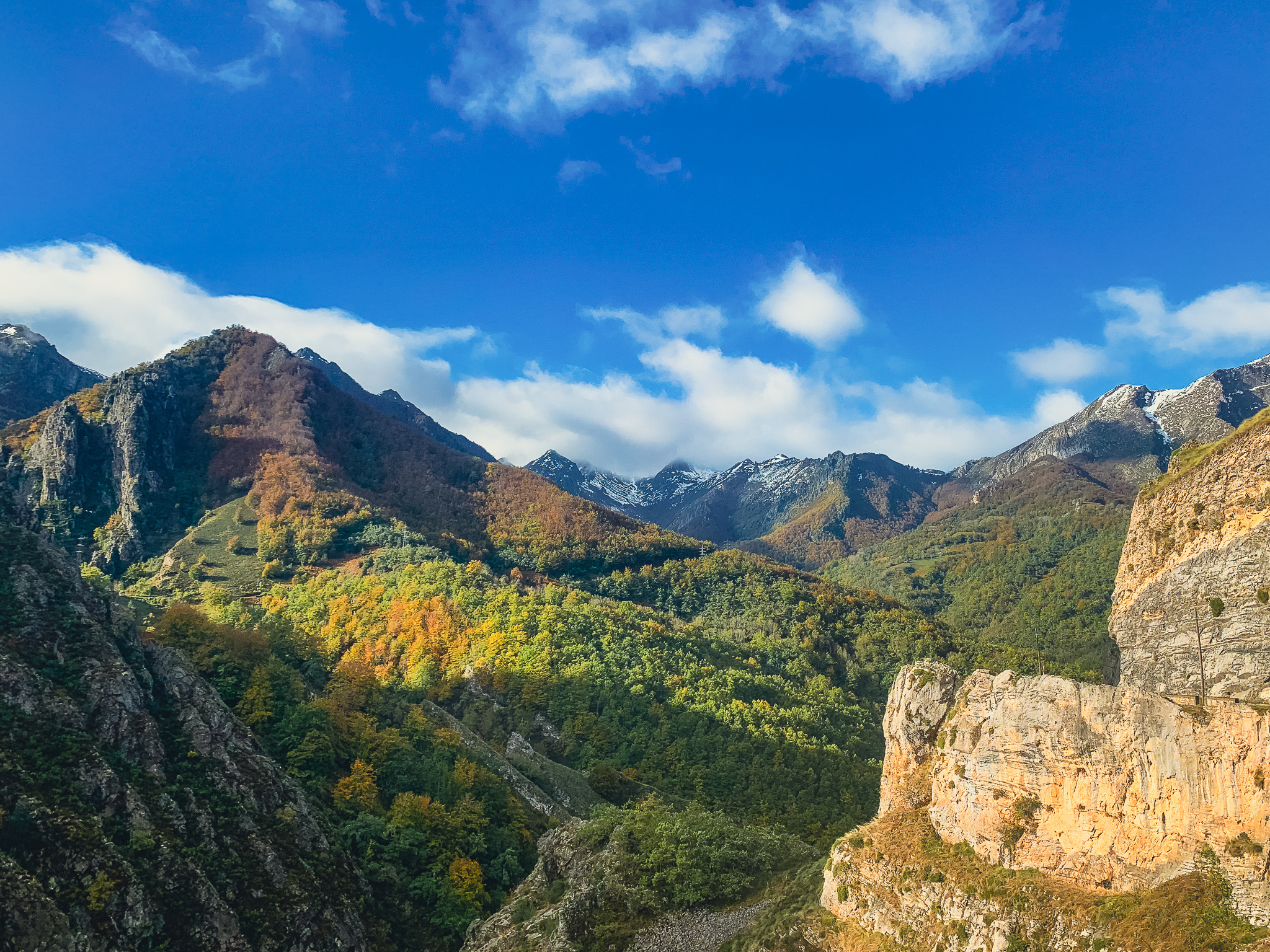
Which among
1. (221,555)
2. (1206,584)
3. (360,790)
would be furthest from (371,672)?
(1206,584)

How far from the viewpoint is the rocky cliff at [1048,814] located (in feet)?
75.8

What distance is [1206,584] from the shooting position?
28219 millimetres

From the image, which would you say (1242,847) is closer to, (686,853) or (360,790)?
(686,853)

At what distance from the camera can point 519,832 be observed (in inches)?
2247

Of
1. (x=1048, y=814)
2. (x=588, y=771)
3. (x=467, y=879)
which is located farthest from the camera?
(x=588, y=771)

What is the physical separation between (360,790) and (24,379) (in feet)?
667

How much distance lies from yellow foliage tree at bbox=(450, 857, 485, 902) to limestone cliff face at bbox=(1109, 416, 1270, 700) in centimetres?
4124

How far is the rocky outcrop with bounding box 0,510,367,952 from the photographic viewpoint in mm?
29844

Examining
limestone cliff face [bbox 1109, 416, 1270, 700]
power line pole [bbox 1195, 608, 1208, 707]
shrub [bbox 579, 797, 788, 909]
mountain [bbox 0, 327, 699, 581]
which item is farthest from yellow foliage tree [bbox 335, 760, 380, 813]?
mountain [bbox 0, 327, 699, 581]

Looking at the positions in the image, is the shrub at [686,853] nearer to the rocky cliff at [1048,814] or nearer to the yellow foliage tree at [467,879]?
the yellow foliage tree at [467,879]

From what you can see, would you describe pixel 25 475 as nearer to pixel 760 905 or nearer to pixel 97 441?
pixel 97 441

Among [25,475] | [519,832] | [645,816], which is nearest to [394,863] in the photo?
[519,832]

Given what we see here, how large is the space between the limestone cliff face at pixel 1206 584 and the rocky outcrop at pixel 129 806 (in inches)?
1667

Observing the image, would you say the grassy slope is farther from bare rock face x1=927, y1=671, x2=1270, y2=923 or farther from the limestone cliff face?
the limestone cliff face
